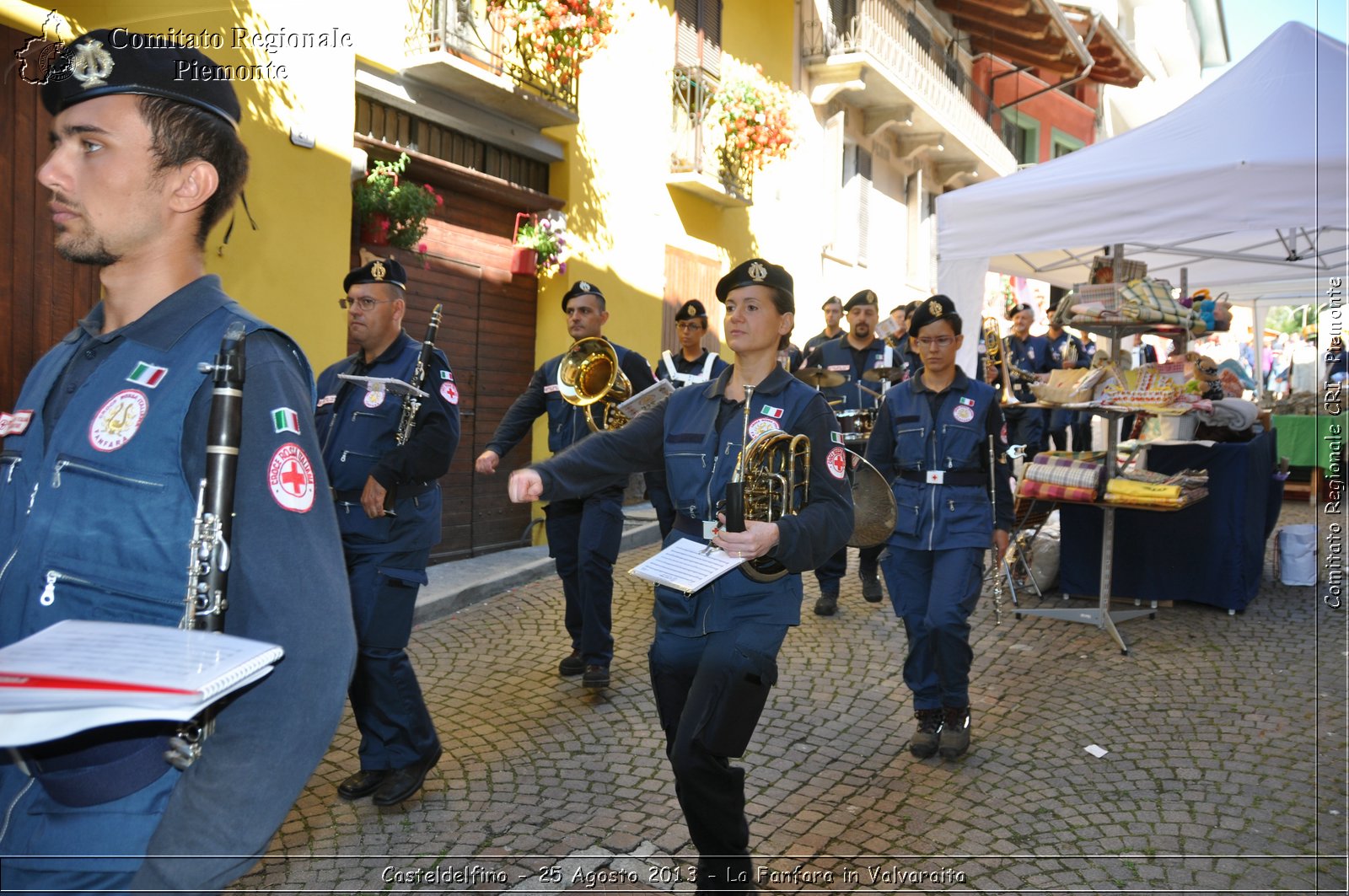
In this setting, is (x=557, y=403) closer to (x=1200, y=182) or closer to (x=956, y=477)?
(x=956, y=477)

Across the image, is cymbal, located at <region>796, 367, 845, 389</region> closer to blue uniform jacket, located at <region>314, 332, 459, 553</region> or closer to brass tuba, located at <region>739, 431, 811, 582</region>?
blue uniform jacket, located at <region>314, 332, 459, 553</region>

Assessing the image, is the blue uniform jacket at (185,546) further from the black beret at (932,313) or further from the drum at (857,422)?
the drum at (857,422)

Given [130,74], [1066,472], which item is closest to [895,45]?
[1066,472]

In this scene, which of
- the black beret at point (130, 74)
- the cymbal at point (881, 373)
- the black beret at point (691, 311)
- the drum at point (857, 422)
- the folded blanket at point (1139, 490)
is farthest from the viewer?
the cymbal at point (881, 373)

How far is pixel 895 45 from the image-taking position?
1798 centimetres

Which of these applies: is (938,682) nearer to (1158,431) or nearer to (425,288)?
(1158,431)

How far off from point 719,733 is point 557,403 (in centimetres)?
367

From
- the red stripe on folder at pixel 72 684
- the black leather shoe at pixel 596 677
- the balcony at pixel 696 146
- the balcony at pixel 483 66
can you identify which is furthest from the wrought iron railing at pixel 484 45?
the red stripe on folder at pixel 72 684

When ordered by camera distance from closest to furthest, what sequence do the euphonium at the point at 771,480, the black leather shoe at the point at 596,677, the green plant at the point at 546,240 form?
the euphonium at the point at 771,480 < the black leather shoe at the point at 596,677 < the green plant at the point at 546,240

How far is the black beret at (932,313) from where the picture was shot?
219 inches

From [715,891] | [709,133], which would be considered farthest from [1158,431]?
[709,133]

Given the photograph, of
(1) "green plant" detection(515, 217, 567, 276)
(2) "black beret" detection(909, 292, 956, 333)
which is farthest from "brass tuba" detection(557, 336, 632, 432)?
(1) "green plant" detection(515, 217, 567, 276)

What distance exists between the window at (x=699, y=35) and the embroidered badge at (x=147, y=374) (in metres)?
12.3

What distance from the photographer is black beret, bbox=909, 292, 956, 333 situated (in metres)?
5.55
